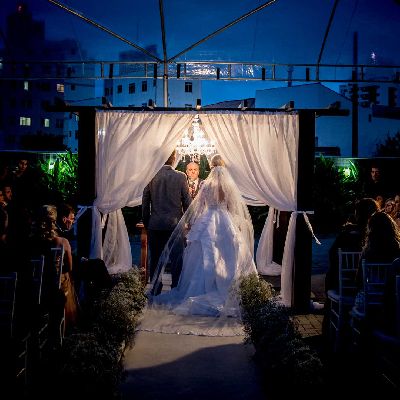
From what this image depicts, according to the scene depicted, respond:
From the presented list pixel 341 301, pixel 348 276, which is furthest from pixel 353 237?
pixel 341 301

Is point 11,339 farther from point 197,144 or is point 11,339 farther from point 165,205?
point 197,144

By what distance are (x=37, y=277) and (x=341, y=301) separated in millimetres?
2706

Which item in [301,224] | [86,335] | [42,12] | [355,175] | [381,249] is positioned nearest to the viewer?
[86,335]

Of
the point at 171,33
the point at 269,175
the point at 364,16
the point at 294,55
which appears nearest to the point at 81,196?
the point at 269,175

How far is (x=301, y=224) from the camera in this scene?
20.3 ft

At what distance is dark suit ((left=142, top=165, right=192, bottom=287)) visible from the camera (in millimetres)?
6598

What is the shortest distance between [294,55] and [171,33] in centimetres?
294

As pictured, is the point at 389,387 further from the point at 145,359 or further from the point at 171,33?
the point at 171,33

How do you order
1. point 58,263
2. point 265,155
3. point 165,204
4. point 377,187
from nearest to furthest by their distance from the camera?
point 58,263 → point 265,155 → point 165,204 → point 377,187

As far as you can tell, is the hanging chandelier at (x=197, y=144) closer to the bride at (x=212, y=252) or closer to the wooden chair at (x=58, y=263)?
the bride at (x=212, y=252)

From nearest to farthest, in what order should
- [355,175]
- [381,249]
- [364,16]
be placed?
[381,249]
[364,16]
[355,175]

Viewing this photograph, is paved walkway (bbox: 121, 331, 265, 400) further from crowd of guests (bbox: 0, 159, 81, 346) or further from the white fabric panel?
the white fabric panel

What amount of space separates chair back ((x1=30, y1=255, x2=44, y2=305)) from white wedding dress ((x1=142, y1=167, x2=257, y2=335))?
2.06 metres

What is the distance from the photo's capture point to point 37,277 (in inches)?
154
